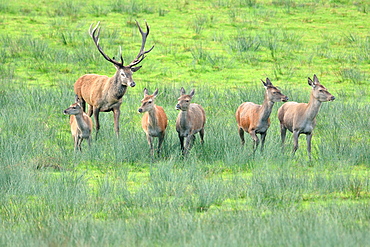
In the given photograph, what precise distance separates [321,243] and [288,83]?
445 inches

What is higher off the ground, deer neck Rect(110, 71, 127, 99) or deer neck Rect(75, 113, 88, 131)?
deer neck Rect(110, 71, 127, 99)

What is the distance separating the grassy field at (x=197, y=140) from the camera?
6.92m

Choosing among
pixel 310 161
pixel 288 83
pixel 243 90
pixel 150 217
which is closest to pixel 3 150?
pixel 150 217

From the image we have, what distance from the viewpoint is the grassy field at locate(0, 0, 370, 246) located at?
6918 millimetres

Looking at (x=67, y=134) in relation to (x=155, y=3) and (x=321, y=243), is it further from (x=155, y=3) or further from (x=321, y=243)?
(x=155, y=3)

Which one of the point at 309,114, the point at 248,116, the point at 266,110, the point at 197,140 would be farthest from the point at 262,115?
the point at 197,140

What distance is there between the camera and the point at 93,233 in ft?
21.8

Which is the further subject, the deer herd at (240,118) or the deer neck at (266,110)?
the deer neck at (266,110)

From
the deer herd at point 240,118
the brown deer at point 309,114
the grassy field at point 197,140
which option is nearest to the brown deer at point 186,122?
the deer herd at point 240,118

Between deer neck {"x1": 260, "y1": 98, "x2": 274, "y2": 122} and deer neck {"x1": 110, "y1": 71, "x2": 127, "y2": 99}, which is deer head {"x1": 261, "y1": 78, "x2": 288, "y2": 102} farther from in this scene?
deer neck {"x1": 110, "y1": 71, "x2": 127, "y2": 99}

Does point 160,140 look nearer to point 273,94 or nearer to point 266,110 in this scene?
point 266,110

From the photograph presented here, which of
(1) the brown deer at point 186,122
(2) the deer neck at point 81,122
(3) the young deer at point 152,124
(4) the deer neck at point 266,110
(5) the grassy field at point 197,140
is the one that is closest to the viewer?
(5) the grassy field at point 197,140

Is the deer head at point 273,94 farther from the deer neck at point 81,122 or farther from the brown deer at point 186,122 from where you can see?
the deer neck at point 81,122

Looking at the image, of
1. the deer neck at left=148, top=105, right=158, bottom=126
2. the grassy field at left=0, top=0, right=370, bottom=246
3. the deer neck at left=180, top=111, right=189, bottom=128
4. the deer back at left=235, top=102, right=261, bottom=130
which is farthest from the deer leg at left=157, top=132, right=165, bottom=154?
the deer back at left=235, top=102, right=261, bottom=130
